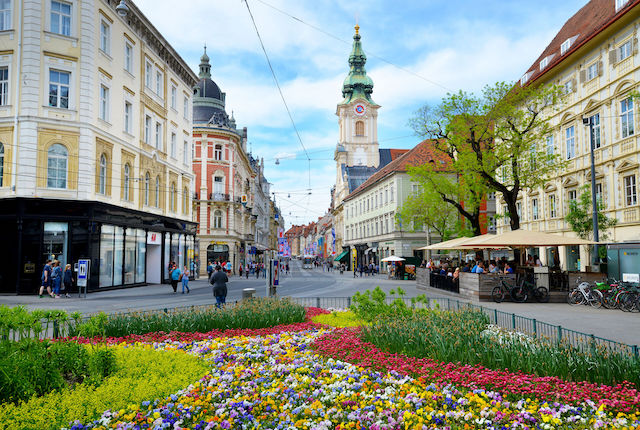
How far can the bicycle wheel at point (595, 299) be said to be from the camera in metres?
19.0

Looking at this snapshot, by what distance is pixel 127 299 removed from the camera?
24031 millimetres

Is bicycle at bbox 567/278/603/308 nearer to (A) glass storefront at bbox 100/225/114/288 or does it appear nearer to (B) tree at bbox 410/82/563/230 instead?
(B) tree at bbox 410/82/563/230

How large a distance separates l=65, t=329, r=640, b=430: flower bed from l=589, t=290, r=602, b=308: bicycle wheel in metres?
14.9

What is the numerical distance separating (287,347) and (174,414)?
4221 millimetres

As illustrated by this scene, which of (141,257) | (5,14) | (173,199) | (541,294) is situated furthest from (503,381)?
(173,199)

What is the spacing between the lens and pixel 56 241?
25.1m

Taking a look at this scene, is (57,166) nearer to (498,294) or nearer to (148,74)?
(148,74)

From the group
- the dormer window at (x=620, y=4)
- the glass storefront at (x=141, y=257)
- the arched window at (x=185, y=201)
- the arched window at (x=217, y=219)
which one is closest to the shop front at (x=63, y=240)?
the glass storefront at (x=141, y=257)

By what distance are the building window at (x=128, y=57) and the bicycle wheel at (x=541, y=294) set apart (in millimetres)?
25753

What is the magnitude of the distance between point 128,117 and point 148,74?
15.5ft

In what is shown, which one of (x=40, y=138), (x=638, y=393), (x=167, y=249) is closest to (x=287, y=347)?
(x=638, y=393)

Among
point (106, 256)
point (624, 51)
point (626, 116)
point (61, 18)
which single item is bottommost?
point (106, 256)

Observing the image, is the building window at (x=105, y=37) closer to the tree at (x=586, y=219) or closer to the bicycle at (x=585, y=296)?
the bicycle at (x=585, y=296)

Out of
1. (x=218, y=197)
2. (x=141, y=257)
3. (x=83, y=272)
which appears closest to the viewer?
(x=83, y=272)
